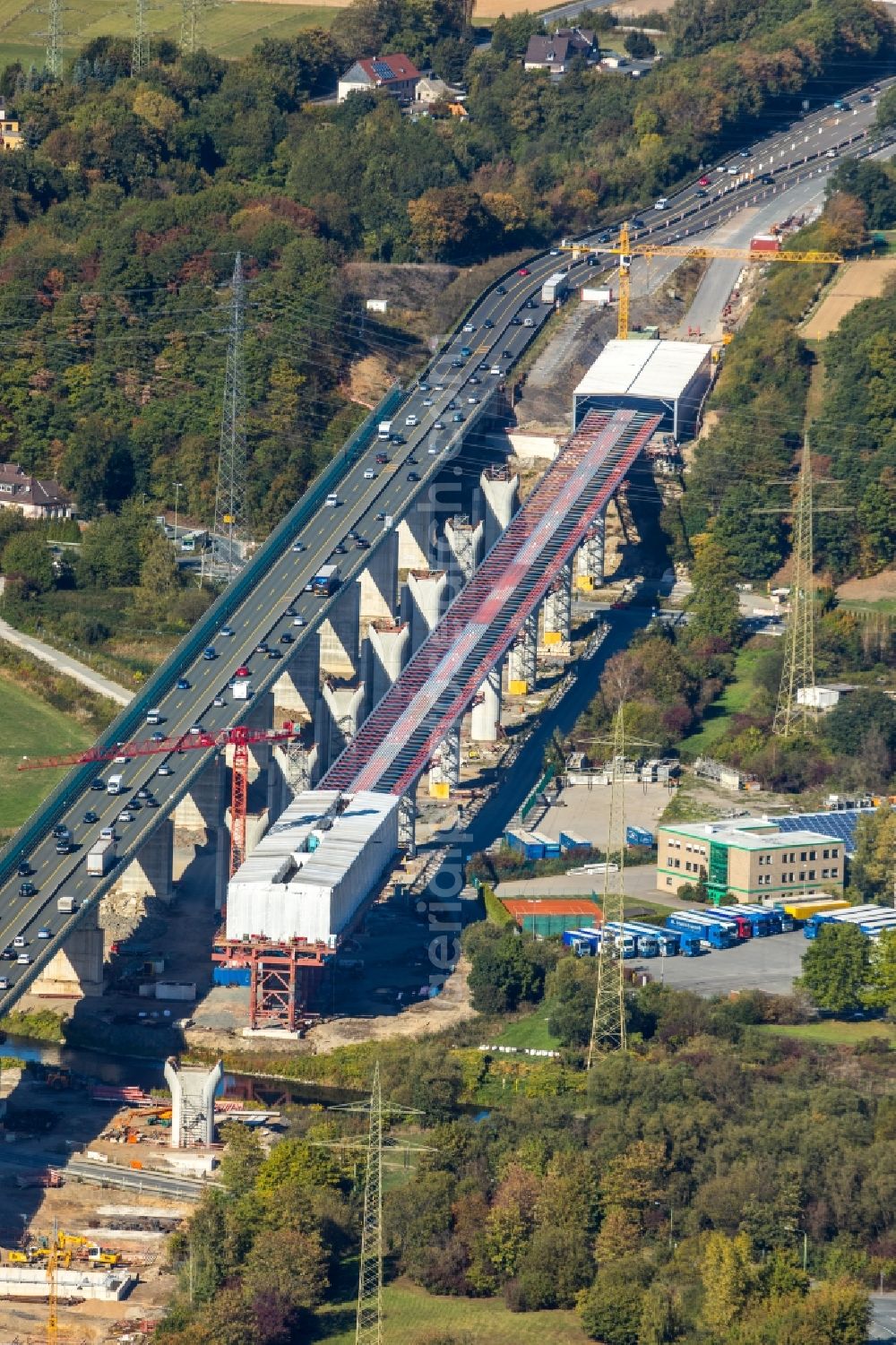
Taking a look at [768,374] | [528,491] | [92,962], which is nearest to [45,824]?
[92,962]

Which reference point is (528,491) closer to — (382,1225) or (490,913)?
(490,913)

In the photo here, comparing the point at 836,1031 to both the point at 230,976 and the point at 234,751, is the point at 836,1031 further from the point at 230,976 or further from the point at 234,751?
the point at 234,751

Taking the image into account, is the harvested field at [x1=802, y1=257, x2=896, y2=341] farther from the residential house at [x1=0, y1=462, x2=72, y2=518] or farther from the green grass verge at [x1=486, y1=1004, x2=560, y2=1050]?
the green grass verge at [x1=486, y1=1004, x2=560, y2=1050]

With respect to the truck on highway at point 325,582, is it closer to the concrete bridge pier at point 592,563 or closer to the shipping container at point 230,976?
the concrete bridge pier at point 592,563

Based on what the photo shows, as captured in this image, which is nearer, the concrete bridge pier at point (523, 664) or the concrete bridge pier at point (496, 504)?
the concrete bridge pier at point (523, 664)

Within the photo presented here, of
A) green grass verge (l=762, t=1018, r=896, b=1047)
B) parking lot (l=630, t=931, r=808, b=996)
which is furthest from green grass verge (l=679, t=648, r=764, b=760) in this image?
green grass verge (l=762, t=1018, r=896, b=1047)

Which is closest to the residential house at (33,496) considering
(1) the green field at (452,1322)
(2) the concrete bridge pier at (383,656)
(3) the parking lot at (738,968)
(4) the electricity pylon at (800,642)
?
(2) the concrete bridge pier at (383,656)
